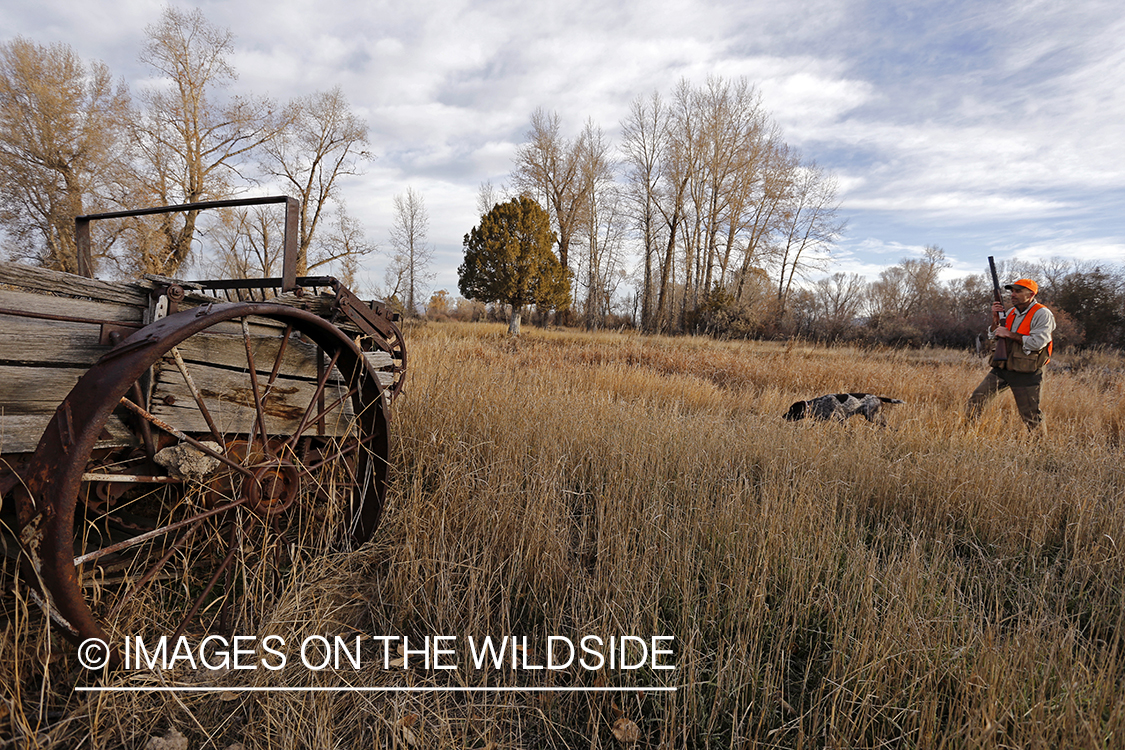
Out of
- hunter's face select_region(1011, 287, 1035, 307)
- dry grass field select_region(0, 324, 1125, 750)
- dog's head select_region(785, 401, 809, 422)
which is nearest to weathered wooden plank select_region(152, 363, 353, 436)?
dry grass field select_region(0, 324, 1125, 750)

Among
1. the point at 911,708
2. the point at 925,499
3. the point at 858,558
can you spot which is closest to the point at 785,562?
the point at 858,558

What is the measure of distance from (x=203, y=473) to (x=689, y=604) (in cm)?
227

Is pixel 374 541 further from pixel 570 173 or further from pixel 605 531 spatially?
pixel 570 173

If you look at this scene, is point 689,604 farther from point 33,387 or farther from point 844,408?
point 844,408

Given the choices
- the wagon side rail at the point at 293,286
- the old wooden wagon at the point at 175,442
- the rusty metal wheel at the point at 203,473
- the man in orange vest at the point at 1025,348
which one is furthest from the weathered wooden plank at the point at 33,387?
the man in orange vest at the point at 1025,348

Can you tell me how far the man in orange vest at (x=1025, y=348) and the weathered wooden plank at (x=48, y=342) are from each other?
29.8 feet

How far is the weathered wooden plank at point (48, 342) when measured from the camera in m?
1.70

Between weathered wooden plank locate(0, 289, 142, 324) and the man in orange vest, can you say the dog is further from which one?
weathered wooden plank locate(0, 289, 142, 324)

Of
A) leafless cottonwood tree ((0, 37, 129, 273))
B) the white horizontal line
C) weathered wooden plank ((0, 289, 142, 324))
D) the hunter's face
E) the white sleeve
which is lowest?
the white horizontal line

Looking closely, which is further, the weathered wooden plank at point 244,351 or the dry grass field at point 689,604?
the weathered wooden plank at point 244,351

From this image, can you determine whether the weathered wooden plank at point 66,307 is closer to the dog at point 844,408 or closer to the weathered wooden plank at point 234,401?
the weathered wooden plank at point 234,401

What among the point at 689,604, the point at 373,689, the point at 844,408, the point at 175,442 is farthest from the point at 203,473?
the point at 844,408

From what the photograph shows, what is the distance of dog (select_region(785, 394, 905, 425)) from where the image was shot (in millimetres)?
6324

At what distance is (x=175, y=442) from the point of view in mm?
2131
